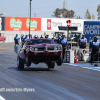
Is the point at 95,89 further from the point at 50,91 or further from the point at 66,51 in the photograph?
the point at 66,51

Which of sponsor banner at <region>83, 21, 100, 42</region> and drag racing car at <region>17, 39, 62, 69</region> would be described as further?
sponsor banner at <region>83, 21, 100, 42</region>

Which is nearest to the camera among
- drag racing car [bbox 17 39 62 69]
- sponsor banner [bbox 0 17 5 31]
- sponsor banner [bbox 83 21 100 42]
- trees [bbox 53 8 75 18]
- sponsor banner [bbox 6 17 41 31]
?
drag racing car [bbox 17 39 62 69]

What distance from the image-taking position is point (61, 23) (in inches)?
3007

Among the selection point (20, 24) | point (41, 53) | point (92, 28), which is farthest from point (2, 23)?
point (41, 53)

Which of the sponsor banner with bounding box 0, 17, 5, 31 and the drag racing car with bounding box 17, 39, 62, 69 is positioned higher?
the sponsor banner with bounding box 0, 17, 5, 31

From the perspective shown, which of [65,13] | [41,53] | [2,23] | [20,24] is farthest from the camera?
[65,13]

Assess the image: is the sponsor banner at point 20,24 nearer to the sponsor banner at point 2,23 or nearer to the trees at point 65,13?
the sponsor banner at point 2,23

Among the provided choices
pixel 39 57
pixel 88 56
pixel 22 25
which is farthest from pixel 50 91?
pixel 22 25

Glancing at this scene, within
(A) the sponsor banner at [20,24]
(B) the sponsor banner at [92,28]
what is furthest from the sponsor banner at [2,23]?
(B) the sponsor banner at [92,28]

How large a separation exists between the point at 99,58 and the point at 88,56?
85.1 inches

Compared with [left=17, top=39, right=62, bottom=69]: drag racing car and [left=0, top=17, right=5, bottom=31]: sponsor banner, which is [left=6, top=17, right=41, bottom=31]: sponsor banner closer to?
[left=0, top=17, right=5, bottom=31]: sponsor banner

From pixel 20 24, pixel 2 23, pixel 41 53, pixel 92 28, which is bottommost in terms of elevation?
pixel 41 53

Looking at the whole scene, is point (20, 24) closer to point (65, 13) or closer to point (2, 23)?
point (2, 23)

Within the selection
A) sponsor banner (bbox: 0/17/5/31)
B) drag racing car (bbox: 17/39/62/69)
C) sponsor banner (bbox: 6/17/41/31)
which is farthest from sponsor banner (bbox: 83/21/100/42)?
sponsor banner (bbox: 6/17/41/31)
